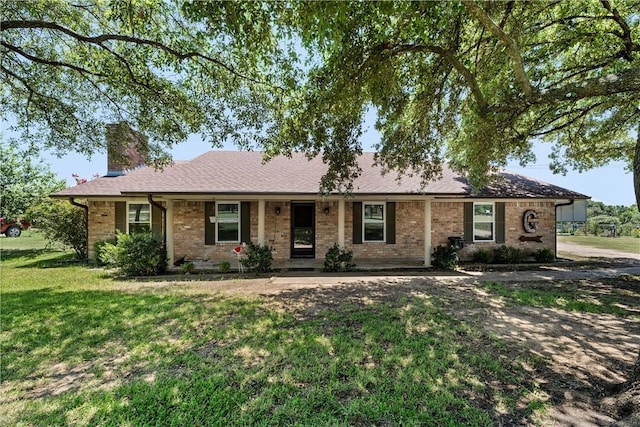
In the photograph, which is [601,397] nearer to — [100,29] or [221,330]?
[221,330]

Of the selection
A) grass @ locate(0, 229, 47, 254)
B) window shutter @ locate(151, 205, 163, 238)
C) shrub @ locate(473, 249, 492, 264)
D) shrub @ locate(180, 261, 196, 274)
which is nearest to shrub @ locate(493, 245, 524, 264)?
shrub @ locate(473, 249, 492, 264)

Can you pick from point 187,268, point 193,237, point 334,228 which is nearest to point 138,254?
point 187,268

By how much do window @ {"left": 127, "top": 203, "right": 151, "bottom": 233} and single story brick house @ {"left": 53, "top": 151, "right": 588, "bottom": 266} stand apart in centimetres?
4

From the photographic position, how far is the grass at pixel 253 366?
2.66m

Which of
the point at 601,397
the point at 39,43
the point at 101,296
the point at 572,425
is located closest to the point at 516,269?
the point at 601,397

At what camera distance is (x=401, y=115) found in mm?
7449

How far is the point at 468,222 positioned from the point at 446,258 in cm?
248

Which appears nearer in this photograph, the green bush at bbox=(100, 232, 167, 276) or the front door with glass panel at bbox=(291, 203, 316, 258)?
the green bush at bbox=(100, 232, 167, 276)

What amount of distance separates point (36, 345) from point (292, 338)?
365 cm

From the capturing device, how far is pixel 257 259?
30.1ft

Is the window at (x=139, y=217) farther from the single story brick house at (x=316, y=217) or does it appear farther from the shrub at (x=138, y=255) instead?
the shrub at (x=138, y=255)

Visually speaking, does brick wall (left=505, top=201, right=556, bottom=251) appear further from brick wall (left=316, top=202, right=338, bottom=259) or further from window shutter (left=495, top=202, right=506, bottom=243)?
brick wall (left=316, top=202, right=338, bottom=259)

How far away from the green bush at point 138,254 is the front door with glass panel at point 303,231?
4633 millimetres

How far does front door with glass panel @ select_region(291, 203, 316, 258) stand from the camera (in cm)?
1130
